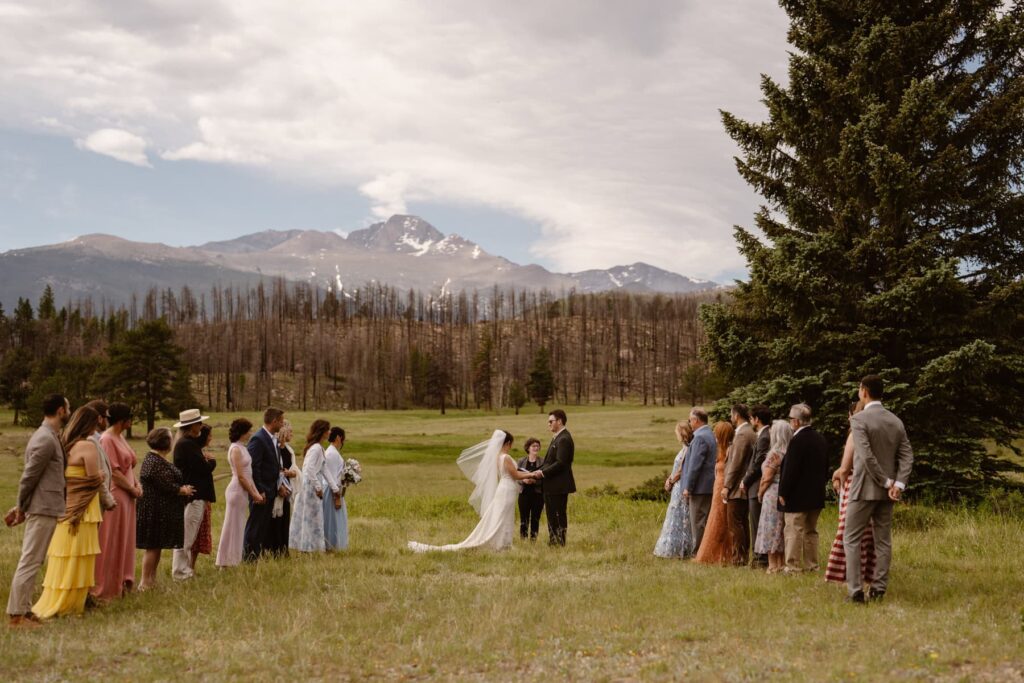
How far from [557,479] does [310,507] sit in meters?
4.49

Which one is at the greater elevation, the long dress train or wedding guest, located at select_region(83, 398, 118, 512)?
wedding guest, located at select_region(83, 398, 118, 512)

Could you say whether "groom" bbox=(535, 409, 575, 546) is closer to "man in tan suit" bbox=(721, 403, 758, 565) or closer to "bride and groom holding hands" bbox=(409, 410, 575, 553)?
"bride and groom holding hands" bbox=(409, 410, 575, 553)

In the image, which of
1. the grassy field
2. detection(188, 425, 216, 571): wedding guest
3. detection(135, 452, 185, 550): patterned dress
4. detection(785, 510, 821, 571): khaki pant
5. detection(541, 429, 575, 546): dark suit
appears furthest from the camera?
detection(541, 429, 575, 546): dark suit

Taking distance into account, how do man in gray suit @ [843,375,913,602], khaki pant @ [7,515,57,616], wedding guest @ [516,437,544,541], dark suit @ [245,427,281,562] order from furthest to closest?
wedding guest @ [516,437,544,541], dark suit @ [245,427,281,562], man in gray suit @ [843,375,913,602], khaki pant @ [7,515,57,616]

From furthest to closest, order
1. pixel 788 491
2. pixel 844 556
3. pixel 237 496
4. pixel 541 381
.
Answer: pixel 541 381
pixel 237 496
pixel 788 491
pixel 844 556

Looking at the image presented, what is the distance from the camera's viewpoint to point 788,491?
1148cm

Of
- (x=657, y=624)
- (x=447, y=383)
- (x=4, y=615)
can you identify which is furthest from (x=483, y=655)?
(x=447, y=383)

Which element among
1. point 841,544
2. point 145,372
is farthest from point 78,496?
point 145,372

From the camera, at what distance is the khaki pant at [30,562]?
30.0ft

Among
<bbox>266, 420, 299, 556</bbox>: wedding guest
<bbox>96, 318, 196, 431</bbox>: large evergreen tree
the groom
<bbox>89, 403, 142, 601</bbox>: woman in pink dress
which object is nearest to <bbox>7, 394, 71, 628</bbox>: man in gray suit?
<bbox>89, 403, 142, 601</bbox>: woman in pink dress

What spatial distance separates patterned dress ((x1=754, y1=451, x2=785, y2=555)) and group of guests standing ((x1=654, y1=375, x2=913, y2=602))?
0.05 feet

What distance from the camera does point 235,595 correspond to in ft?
34.0

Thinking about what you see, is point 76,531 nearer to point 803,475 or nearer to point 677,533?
point 677,533

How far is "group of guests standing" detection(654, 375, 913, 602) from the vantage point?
975cm
